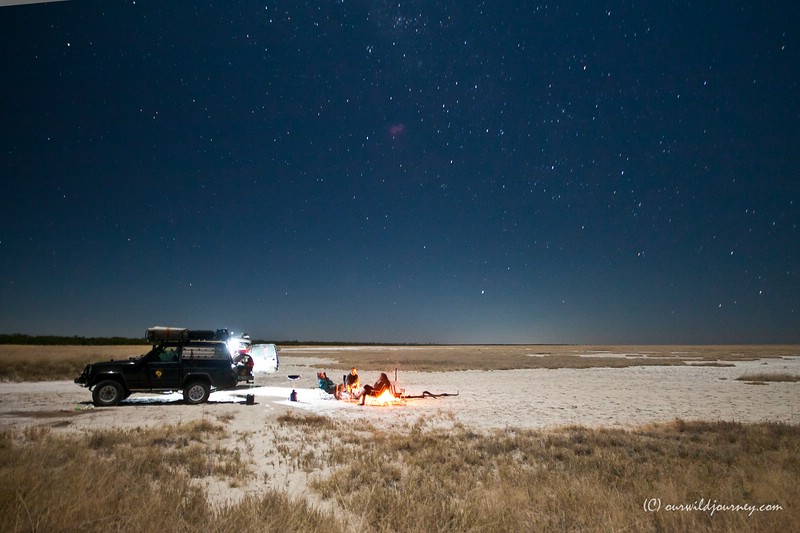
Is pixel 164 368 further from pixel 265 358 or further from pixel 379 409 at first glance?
pixel 265 358

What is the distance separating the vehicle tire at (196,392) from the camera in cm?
1781

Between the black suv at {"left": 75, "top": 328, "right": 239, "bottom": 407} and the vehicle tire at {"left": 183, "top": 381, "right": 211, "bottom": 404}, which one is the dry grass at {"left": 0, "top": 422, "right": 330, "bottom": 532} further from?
the vehicle tire at {"left": 183, "top": 381, "right": 211, "bottom": 404}

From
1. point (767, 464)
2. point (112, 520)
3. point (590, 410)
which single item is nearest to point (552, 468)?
point (767, 464)

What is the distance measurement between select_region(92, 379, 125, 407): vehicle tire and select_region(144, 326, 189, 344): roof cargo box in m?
1.91

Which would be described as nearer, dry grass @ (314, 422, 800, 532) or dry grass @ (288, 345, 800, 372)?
dry grass @ (314, 422, 800, 532)

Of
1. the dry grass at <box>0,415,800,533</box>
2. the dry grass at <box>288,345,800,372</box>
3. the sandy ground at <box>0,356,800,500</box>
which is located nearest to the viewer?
the dry grass at <box>0,415,800,533</box>

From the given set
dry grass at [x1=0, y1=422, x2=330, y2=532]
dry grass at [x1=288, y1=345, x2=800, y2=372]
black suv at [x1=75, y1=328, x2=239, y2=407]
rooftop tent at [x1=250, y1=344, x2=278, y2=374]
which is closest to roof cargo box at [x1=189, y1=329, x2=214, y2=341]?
black suv at [x1=75, y1=328, x2=239, y2=407]

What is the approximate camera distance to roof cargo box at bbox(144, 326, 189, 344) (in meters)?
17.4

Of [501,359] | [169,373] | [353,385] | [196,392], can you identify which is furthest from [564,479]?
[501,359]

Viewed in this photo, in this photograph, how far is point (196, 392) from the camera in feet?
59.0

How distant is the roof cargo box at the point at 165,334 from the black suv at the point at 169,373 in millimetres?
151

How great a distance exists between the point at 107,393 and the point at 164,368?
2.03 m

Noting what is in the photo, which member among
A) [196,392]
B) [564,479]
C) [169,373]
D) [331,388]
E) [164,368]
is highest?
[164,368]

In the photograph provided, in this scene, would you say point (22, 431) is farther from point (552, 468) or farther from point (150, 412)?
point (552, 468)
